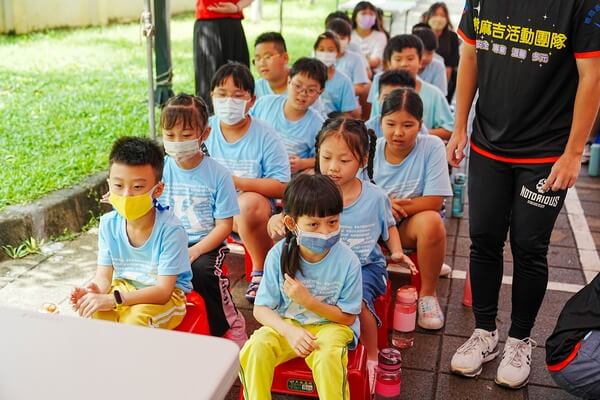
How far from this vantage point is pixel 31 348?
163 cm

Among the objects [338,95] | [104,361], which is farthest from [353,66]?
[104,361]

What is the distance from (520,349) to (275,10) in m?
16.2

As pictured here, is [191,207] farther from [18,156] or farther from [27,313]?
[18,156]

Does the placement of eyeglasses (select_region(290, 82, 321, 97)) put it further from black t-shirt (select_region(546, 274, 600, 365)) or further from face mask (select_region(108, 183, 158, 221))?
black t-shirt (select_region(546, 274, 600, 365))

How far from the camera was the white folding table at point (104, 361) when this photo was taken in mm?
1489

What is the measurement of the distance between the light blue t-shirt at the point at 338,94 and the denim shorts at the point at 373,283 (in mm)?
2850

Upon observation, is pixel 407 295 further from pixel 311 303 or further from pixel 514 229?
pixel 311 303

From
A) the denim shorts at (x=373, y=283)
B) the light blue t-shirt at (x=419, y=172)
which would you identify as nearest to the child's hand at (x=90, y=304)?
the denim shorts at (x=373, y=283)

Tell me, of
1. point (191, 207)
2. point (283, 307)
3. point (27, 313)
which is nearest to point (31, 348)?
point (27, 313)

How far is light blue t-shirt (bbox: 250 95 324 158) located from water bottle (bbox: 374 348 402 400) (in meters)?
2.01

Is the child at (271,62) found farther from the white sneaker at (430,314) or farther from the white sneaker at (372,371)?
the white sneaker at (372,371)

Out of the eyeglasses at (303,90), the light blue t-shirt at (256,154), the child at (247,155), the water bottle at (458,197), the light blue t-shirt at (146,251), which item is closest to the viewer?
the light blue t-shirt at (146,251)

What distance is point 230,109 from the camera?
4145mm

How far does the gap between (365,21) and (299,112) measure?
4072mm
